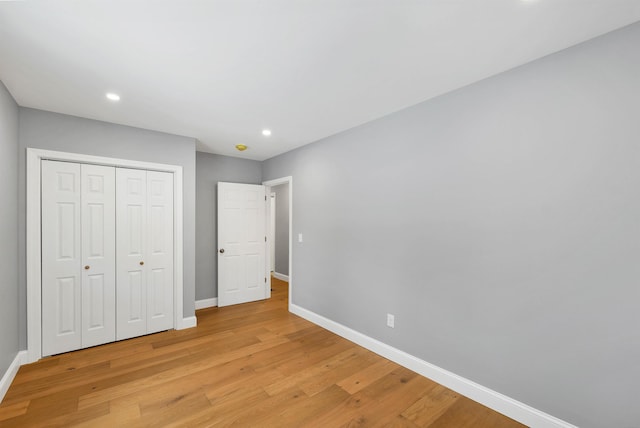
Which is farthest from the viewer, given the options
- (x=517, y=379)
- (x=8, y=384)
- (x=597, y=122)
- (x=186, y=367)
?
(x=186, y=367)

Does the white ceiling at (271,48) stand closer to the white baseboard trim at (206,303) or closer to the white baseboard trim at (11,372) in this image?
the white baseboard trim at (11,372)

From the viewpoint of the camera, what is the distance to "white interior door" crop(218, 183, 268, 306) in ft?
14.5

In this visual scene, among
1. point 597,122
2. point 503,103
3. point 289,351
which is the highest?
point 503,103

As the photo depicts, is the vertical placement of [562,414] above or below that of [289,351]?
above

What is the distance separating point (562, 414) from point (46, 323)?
4555 millimetres

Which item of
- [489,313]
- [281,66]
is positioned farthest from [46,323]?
[489,313]

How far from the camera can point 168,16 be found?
4.89 feet

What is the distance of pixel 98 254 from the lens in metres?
3.04

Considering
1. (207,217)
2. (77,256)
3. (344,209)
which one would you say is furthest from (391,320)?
(77,256)

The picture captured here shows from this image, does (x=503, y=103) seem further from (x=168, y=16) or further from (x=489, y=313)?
(x=168, y=16)

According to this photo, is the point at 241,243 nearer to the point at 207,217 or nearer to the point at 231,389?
the point at 207,217

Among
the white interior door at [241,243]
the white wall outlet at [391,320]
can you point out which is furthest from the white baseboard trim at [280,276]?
the white wall outlet at [391,320]

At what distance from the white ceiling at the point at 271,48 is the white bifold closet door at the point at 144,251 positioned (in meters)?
0.94

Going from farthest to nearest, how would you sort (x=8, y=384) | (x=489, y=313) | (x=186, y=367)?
(x=186, y=367) → (x=8, y=384) → (x=489, y=313)
